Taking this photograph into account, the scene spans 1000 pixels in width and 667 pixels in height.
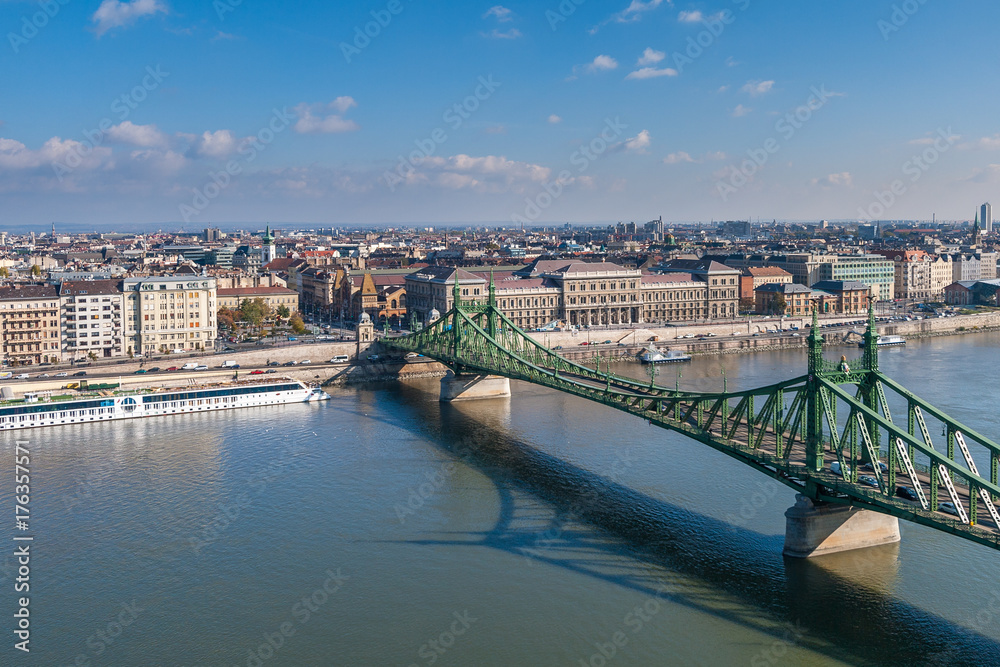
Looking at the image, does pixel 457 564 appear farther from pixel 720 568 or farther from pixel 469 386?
pixel 469 386

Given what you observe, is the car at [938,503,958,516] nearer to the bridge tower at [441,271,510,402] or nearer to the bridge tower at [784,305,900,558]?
the bridge tower at [784,305,900,558]

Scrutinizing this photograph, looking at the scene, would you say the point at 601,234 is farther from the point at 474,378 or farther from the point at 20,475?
the point at 20,475

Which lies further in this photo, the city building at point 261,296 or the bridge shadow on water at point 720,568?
the city building at point 261,296

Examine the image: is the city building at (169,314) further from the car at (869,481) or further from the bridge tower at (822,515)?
the car at (869,481)

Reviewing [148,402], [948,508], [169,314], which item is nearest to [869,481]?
[948,508]

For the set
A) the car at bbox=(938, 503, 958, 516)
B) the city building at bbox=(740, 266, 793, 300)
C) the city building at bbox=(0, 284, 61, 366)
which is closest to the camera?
the car at bbox=(938, 503, 958, 516)

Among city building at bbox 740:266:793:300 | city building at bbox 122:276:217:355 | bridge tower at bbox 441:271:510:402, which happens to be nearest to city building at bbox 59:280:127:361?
city building at bbox 122:276:217:355

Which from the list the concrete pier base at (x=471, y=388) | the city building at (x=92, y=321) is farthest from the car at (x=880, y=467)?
the city building at (x=92, y=321)
